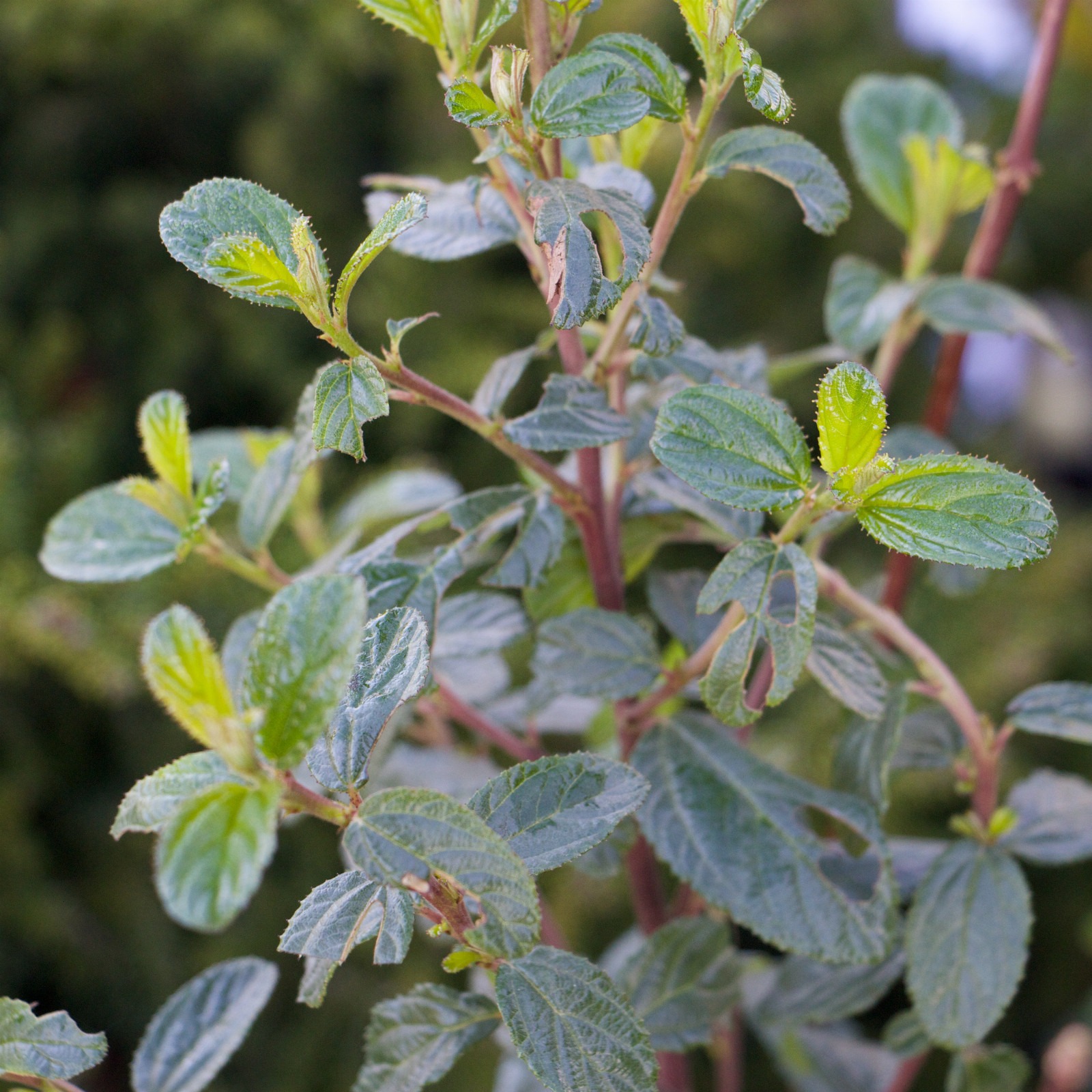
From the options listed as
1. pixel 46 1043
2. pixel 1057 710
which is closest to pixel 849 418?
pixel 1057 710

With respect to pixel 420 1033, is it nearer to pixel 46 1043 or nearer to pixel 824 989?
pixel 46 1043

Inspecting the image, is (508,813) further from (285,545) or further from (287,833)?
(287,833)

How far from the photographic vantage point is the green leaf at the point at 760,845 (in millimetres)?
453

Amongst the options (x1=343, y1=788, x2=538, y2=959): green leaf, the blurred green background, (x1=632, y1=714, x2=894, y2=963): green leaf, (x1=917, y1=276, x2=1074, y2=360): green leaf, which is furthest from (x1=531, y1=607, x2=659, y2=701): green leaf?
the blurred green background

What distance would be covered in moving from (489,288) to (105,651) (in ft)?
2.05

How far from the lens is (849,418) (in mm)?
354

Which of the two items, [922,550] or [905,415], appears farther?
[905,415]

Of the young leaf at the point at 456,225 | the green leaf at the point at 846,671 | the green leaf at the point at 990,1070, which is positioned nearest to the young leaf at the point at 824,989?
the green leaf at the point at 990,1070

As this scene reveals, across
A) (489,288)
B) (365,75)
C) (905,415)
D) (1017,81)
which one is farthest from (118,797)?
(1017,81)

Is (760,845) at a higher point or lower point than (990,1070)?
higher

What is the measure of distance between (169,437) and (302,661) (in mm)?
247

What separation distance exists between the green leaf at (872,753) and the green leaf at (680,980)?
110mm

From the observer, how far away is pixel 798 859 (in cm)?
48

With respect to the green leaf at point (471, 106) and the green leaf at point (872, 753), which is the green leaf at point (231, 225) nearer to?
the green leaf at point (471, 106)
